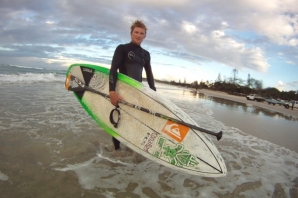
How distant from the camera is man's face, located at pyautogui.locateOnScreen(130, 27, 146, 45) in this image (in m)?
3.25

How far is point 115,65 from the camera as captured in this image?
3.20 meters

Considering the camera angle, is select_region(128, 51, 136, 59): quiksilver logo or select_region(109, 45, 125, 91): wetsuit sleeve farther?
select_region(128, 51, 136, 59): quiksilver logo

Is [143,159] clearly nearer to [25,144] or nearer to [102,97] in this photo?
[102,97]

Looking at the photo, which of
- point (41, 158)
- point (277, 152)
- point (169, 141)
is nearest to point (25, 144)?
point (41, 158)

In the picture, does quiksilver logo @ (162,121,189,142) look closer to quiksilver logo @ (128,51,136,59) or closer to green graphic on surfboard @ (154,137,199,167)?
green graphic on surfboard @ (154,137,199,167)

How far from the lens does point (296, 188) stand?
10.4 ft

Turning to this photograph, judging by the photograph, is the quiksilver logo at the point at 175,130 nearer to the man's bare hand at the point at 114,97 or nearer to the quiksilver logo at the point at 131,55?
the man's bare hand at the point at 114,97

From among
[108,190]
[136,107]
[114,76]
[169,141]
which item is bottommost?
[108,190]

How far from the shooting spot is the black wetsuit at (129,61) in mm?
3205

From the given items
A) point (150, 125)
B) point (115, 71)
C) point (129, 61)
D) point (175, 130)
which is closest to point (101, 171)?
point (150, 125)

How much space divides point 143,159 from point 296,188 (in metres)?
2.51

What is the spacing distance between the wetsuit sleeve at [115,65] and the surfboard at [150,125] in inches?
6.4

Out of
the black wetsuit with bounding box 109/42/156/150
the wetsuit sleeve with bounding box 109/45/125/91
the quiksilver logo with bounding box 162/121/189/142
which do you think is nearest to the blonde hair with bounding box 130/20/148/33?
the black wetsuit with bounding box 109/42/156/150

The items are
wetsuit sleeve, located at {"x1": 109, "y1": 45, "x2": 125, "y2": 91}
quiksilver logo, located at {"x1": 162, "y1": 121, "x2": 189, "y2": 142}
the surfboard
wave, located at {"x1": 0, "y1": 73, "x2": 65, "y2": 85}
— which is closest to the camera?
the surfboard
